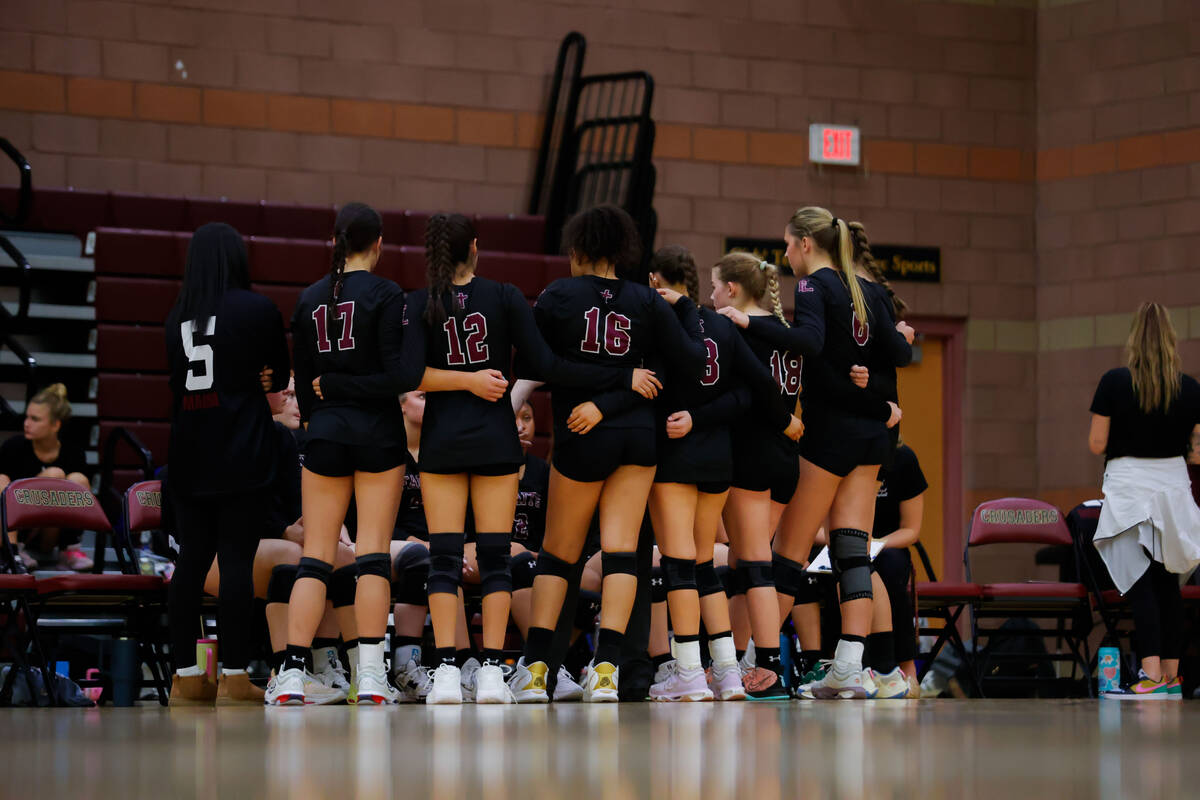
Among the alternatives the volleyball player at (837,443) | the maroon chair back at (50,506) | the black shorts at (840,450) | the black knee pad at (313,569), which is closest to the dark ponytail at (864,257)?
the volleyball player at (837,443)

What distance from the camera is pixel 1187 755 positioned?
102 inches

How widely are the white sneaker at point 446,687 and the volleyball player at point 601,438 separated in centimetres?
26

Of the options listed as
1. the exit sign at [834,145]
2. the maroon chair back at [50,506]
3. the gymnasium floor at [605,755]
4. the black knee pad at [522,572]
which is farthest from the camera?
the exit sign at [834,145]

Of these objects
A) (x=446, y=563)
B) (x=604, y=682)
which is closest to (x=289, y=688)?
(x=446, y=563)

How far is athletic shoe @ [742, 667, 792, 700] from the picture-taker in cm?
497

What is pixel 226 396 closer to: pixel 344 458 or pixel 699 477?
pixel 344 458

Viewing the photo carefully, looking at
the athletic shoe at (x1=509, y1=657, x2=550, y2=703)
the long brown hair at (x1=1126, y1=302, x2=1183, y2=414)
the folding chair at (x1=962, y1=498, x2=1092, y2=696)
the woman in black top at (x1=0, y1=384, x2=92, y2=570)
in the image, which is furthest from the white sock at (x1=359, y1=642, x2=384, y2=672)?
the long brown hair at (x1=1126, y1=302, x2=1183, y2=414)

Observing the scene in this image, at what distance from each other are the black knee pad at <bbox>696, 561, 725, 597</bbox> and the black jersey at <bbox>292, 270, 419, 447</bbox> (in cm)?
111

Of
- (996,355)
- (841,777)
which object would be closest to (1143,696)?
(841,777)

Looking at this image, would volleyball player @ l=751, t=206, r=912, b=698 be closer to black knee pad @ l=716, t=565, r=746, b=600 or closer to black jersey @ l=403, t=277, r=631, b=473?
black knee pad @ l=716, t=565, r=746, b=600

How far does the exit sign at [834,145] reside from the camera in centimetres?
1046

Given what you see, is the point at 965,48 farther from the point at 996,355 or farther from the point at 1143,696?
the point at 1143,696

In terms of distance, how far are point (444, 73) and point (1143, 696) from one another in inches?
247

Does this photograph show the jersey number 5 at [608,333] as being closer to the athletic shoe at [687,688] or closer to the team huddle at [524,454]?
the team huddle at [524,454]
